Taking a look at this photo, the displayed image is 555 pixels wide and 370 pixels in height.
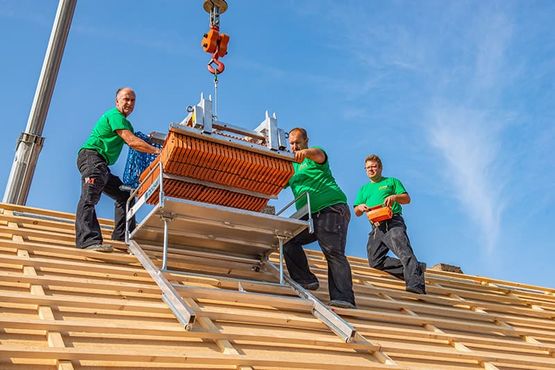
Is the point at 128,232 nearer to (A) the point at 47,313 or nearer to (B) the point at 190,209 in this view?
(B) the point at 190,209

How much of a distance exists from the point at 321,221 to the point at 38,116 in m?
3.28

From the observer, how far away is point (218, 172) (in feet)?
15.1

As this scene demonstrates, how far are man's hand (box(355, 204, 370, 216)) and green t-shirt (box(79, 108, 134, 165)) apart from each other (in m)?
2.55

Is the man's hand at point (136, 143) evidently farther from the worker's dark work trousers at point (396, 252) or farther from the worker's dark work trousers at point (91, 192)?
the worker's dark work trousers at point (396, 252)

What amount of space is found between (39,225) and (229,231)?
1.62 metres

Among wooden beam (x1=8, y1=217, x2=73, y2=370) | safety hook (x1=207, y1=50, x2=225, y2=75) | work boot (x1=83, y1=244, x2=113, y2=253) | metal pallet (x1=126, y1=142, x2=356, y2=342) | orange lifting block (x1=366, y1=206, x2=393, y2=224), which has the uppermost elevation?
safety hook (x1=207, y1=50, x2=225, y2=75)

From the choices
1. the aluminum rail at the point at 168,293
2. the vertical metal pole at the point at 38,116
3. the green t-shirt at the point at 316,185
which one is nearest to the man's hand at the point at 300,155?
the green t-shirt at the point at 316,185

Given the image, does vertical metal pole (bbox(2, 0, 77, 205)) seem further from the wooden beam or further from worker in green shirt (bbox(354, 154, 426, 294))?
worker in green shirt (bbox(354, 154, 426, 294))

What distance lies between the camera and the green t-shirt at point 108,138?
5.07 meters

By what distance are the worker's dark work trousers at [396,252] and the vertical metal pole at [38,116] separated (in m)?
3.42

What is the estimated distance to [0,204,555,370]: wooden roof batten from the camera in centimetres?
321

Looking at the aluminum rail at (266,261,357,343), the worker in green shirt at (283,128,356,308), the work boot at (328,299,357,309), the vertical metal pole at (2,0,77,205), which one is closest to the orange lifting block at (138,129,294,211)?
the worker in green shirt at (283,128,356,308)

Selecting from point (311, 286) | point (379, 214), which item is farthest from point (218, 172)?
point (379, 214)

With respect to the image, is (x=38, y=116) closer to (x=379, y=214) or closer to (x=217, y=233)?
(x=217, y=233)
